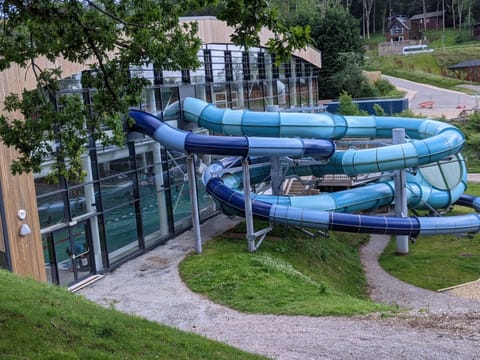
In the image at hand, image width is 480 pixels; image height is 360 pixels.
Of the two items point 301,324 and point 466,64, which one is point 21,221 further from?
point 466,64

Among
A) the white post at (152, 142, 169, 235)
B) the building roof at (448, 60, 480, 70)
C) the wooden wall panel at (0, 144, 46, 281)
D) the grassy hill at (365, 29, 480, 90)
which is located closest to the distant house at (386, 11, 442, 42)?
the grassy hill at (365, 29, 480, 90)

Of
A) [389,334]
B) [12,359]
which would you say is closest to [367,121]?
[389,334]

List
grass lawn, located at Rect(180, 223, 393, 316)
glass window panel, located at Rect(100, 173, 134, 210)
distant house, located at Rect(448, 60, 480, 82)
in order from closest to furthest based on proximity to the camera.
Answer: grass lawn, located at Rect(180, 223, 393, 316)
glass window panel, located at Rect(100, 173, 134, 210)
distant house, located at Rect(448, 60, 480, 82)

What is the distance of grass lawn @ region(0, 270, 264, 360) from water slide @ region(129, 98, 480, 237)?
8651 millimetres

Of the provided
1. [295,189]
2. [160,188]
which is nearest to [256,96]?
[295,189]

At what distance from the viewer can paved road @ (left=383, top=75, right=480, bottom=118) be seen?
181 feet

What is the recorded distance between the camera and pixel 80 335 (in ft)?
27.6

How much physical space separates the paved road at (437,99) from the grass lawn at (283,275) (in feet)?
117

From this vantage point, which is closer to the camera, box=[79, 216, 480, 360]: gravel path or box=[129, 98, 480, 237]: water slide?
box=[79, 216, 480, 360]: gravel path

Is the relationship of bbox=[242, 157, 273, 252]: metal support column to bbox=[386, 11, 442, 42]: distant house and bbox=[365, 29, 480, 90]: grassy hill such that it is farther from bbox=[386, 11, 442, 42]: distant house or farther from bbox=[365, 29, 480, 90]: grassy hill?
bbox=[386, 11, 442, 42]: distant house

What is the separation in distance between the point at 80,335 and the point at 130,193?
1072 centimetres

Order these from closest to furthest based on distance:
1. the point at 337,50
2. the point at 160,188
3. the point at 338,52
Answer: the point at 160,188, the point at 338,52, the point at 337,50

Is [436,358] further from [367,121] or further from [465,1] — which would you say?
[465,1]

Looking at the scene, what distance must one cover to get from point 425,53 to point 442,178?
62.4 meters
